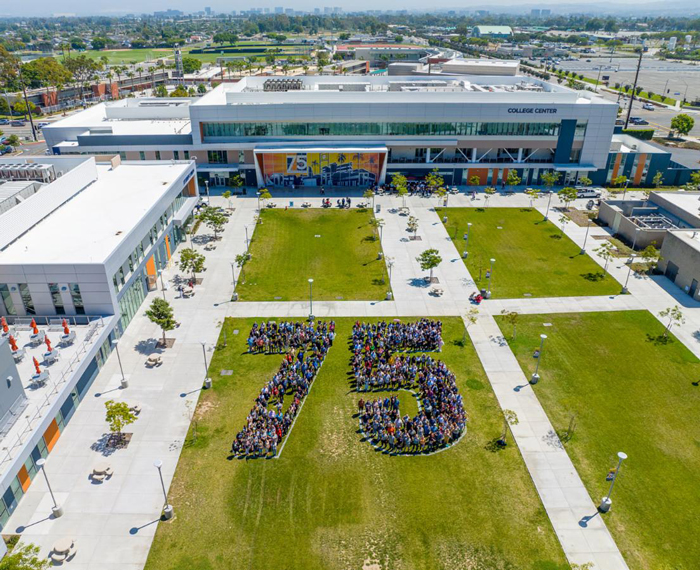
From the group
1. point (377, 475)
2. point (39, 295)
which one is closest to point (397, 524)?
point (377, 475)

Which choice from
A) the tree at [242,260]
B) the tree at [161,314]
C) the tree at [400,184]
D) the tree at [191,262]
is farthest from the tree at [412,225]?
the tree at [161,314]

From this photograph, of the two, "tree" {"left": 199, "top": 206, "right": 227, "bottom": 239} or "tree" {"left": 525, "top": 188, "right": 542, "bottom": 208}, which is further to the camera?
"tree" {"left": 525, "top": 188, "right": 542, "bottom": 208}

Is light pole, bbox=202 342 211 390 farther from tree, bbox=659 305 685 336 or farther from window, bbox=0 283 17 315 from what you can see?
tree, bbox=659 305 685 336

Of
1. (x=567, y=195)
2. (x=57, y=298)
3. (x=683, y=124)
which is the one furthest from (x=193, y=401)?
(x=683, y=124)

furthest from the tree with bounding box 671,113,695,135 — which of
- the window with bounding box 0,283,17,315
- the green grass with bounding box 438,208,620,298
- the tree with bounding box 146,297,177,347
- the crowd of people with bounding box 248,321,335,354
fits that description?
the window with bounding box 0,283,17,315

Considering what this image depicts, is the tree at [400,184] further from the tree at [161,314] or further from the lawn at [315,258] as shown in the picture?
the tree at [161,314]

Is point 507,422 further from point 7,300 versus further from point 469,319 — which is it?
point 7,300
